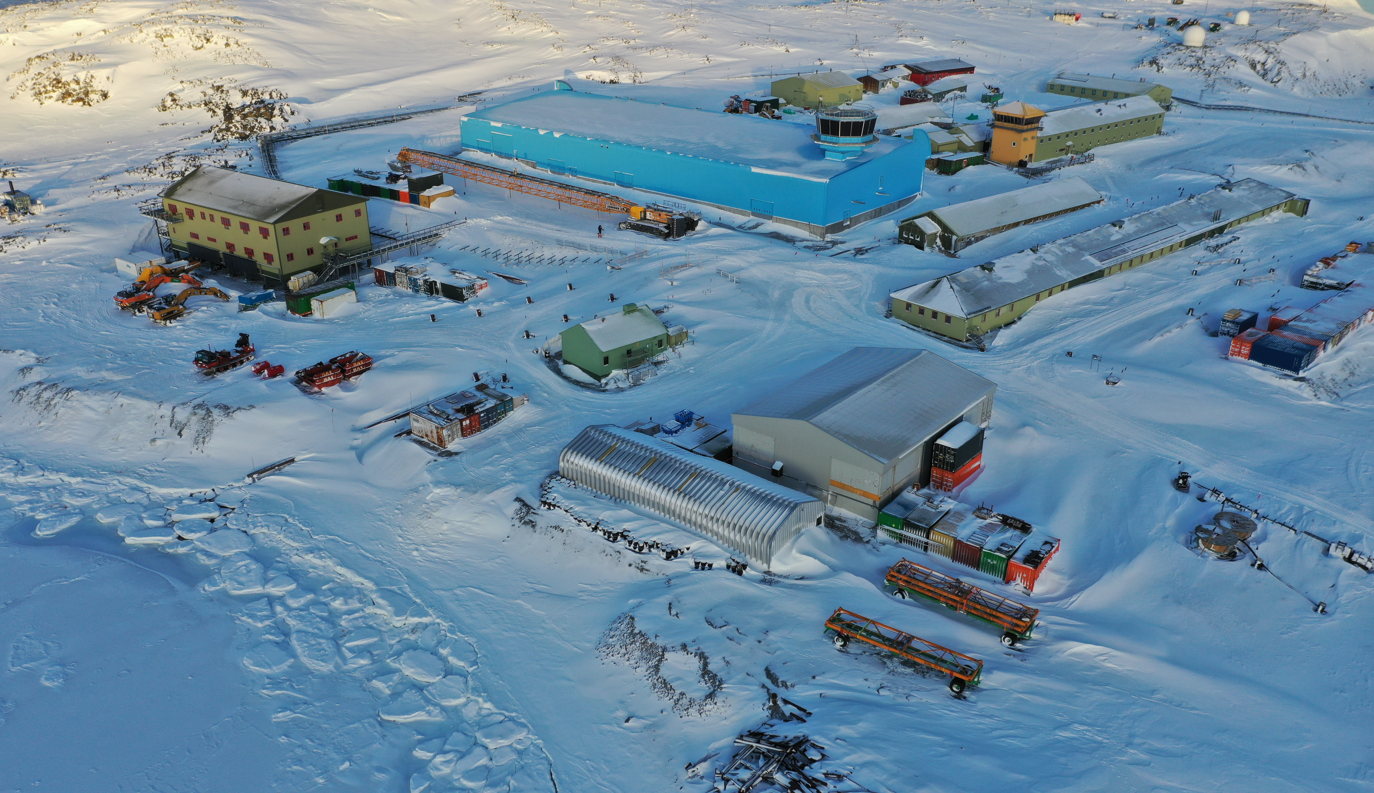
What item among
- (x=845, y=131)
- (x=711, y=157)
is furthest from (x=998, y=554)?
(x=711, y=157)

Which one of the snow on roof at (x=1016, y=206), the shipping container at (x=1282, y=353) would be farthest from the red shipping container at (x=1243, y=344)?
the snow on roof at (x=1016, y=206)

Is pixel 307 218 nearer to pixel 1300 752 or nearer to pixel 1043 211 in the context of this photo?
pixel 1043 211

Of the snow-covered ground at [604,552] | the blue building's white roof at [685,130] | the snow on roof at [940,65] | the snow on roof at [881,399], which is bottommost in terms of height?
the snow-covered ground at [604,552]

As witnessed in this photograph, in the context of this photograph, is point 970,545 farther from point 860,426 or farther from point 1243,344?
point 1243,344

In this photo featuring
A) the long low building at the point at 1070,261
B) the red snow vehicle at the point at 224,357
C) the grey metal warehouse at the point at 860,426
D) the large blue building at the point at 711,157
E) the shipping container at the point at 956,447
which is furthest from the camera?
the large blue building at the point at 711,157

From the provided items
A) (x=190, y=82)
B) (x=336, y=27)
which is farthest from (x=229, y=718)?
(x=336, y=27)

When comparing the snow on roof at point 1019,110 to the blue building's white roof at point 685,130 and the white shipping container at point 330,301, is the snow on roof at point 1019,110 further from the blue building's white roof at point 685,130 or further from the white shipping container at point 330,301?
the white shipping container at point 330,301

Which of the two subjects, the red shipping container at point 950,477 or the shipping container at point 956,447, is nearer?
the shipping container at point 956,447
